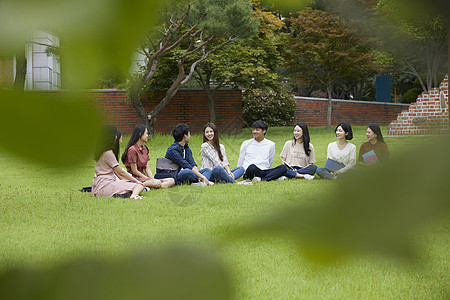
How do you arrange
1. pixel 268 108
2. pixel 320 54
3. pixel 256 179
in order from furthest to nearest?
pixel 268 108
pixel 320 54
pixel 256 179

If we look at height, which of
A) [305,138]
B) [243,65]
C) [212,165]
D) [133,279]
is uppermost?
[243,65]

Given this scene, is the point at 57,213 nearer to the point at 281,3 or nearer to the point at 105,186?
the point at 105,186

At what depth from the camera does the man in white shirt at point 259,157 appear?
12.1 feet

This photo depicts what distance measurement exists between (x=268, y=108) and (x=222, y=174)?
7287mm

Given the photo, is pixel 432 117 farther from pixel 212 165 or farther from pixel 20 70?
pixel 212 165

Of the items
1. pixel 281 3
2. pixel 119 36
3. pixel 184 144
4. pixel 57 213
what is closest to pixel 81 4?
pixel 119 36

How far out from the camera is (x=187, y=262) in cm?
12

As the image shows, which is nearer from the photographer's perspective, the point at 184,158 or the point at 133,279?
the point at 133,279

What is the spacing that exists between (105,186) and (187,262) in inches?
118

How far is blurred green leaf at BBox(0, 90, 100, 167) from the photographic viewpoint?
11 cm

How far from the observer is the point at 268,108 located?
10.7m

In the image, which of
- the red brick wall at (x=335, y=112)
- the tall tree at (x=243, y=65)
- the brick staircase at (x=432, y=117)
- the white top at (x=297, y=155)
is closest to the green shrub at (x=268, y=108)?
the red brick wall at (x=335, y=112)

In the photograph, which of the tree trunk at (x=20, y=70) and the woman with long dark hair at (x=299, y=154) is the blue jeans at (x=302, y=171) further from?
the tree trunk at (x=20, y=70)

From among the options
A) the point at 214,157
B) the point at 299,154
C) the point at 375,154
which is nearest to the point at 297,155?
the point at 299,154
